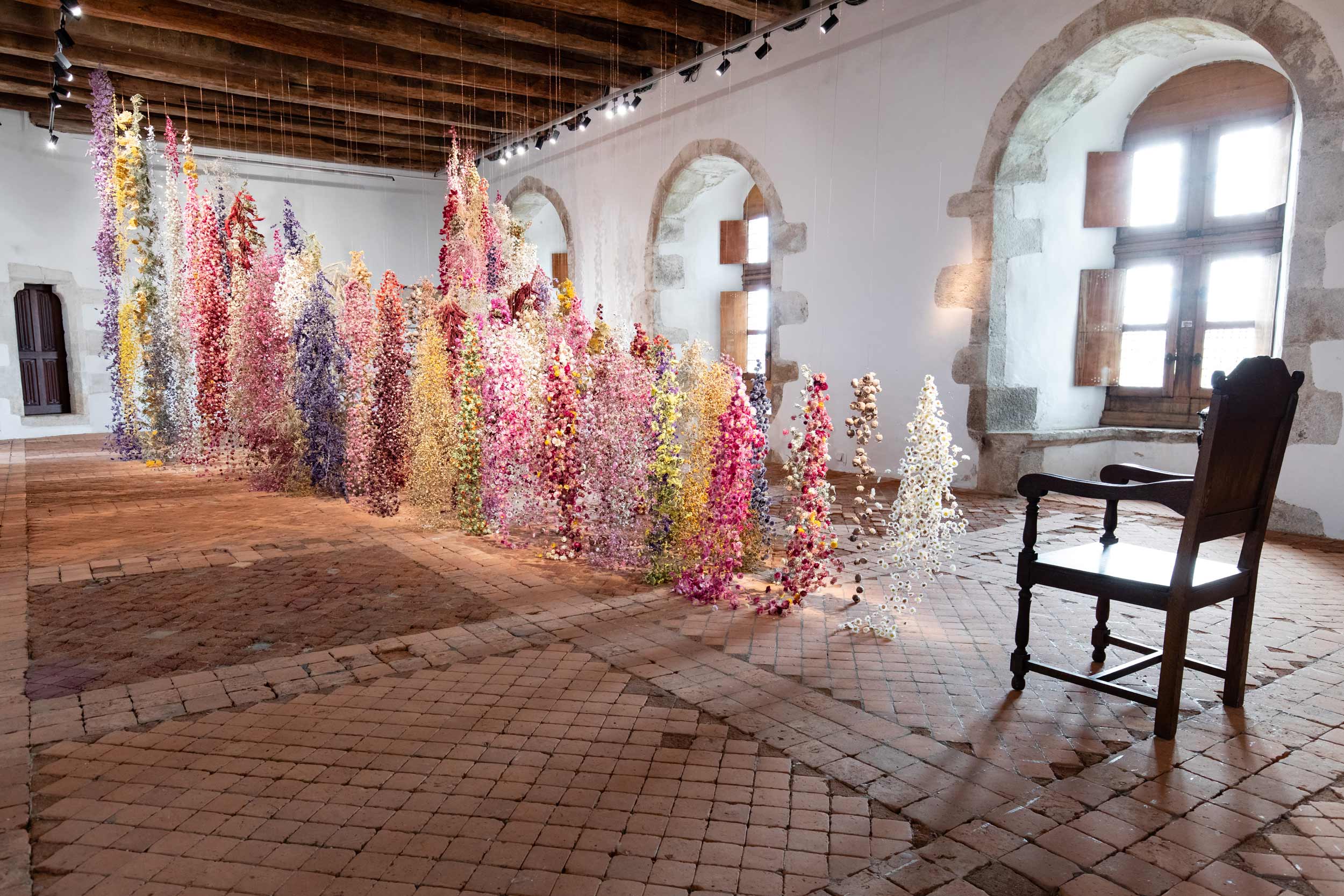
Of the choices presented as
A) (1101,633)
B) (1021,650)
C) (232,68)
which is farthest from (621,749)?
(232,68)

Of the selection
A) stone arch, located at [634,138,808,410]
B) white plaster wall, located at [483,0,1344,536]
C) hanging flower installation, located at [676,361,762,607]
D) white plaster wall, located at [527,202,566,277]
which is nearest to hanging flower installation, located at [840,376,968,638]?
hanging flower installation, located at [676,361,762,607]

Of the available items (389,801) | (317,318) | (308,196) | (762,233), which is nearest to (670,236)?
(762,233)

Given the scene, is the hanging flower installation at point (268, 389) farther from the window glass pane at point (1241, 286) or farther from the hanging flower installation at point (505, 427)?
the window glass pane at point (1241, 286)

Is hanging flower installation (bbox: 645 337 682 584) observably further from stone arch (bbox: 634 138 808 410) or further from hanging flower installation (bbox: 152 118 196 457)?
hanging flower installation (bbox: 152 118 196 457)

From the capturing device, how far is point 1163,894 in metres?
1.79

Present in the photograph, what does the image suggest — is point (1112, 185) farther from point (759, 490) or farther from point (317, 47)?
point (317, 47)

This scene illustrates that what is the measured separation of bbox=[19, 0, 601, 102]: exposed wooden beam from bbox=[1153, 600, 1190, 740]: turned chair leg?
378 inches

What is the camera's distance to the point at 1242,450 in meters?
Answer: 2.49

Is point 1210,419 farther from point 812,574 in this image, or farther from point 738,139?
point 738,139

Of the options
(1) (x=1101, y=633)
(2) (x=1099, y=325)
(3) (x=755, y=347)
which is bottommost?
(1) (x=1101, y=633)

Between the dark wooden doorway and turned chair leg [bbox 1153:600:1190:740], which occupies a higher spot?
the dark wooden doorway

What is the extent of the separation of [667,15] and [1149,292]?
5352 millimetres

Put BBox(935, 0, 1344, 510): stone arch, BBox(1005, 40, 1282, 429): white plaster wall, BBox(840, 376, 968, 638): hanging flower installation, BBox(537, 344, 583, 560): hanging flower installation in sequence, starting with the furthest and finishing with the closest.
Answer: BBox(1005, 40, 1282, 429): white plaster wall
BBox(935, 0, 1344, 510): stone arch
BBox(537, 344, 583, 560): hanging flower installation
BBox(840, 376, 968, 638): hanging flower installation

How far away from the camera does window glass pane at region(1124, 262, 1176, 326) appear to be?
751 cm
